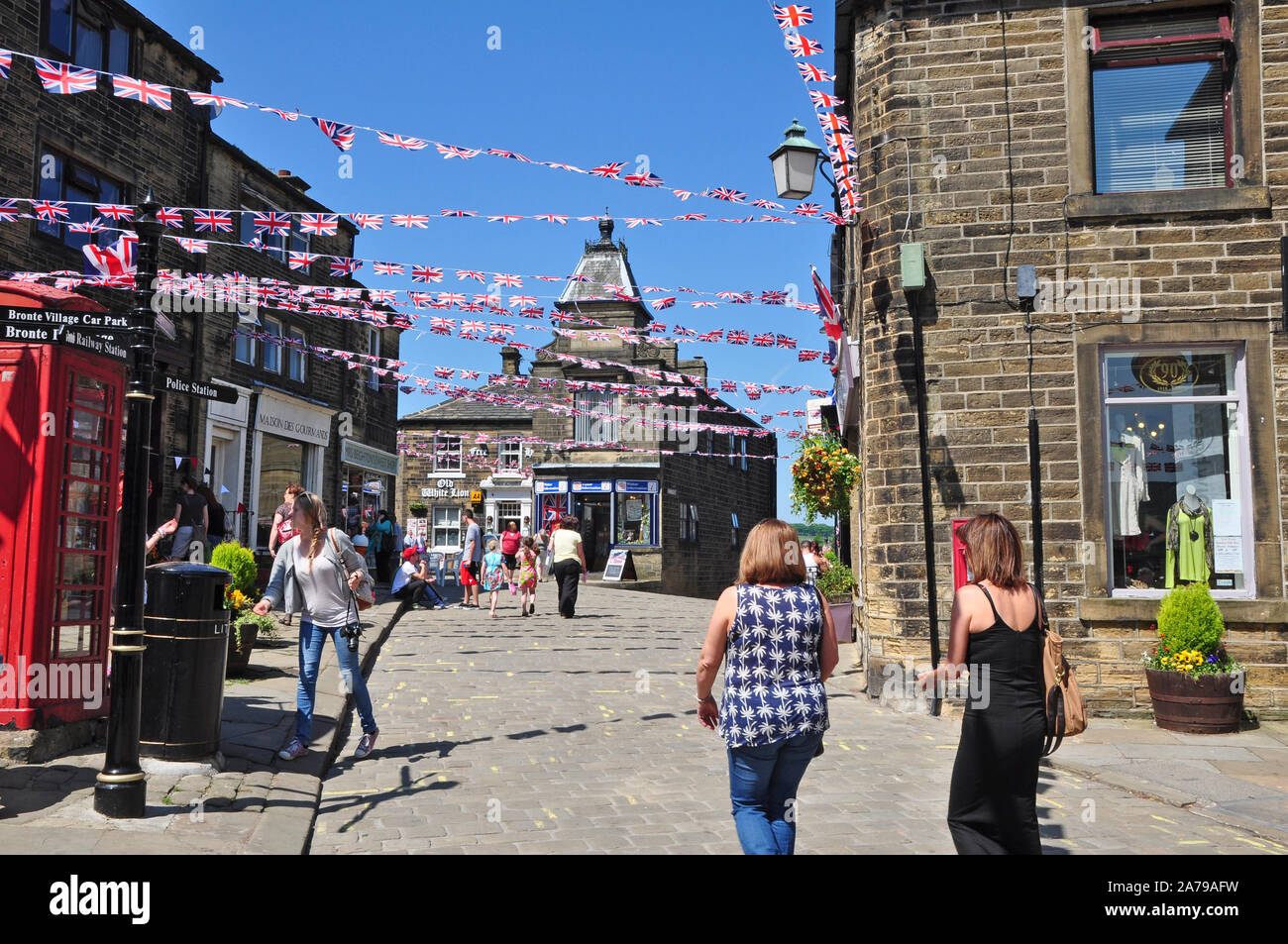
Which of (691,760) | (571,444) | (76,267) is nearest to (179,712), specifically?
(691,760)

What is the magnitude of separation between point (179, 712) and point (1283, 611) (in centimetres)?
900

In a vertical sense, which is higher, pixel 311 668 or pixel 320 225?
pixel 320 225

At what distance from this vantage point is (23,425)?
247 inches

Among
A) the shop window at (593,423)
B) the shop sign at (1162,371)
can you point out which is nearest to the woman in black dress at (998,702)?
the shop sign at (1162,371)

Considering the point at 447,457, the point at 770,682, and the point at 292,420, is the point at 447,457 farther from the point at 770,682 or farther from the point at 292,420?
the point at 770,682

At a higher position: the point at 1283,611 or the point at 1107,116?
the point at 1107,116

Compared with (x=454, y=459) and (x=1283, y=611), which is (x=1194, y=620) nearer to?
(x=1283, y=611)

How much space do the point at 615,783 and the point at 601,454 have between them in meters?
30.5

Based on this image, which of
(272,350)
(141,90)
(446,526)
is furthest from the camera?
(446,526)

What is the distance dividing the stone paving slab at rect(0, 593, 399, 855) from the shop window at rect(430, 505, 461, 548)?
3440 cm

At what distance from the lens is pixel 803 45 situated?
400 inches

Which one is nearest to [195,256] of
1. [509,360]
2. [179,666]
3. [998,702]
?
[179,666]

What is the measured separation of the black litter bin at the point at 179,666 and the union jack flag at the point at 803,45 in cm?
731

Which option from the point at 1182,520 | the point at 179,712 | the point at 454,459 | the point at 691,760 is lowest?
the point at 691,760
